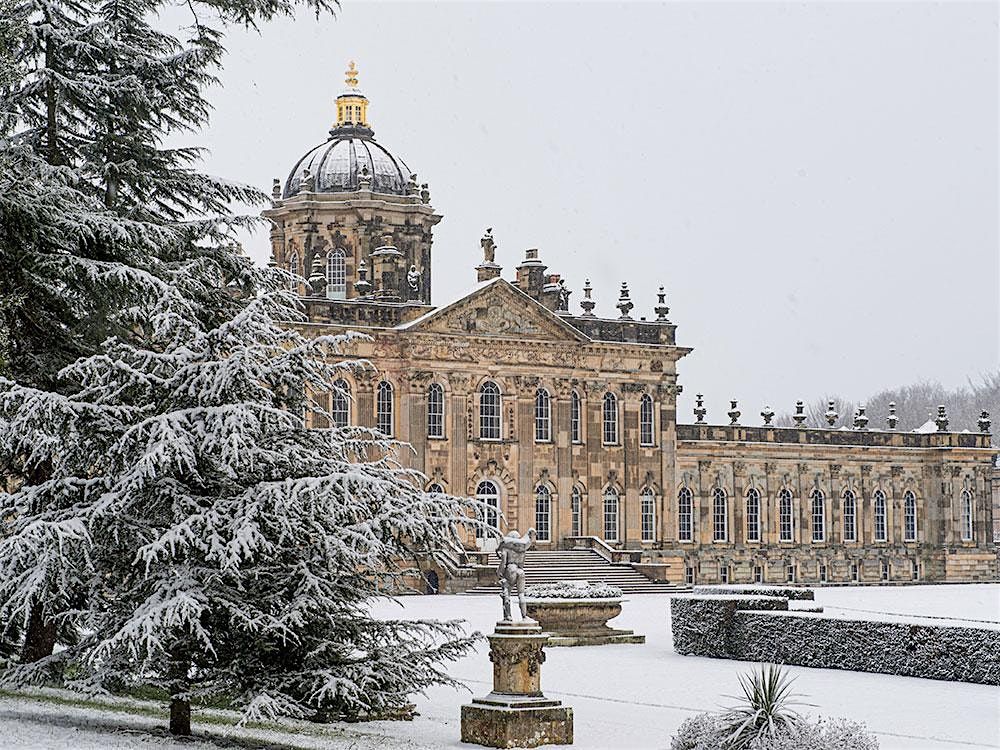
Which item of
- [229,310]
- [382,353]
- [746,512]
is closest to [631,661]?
[229,310]

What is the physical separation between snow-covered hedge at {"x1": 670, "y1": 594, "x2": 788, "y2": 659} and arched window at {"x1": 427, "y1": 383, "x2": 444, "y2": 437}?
23226 mm

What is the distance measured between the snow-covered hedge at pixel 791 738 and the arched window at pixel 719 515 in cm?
4368

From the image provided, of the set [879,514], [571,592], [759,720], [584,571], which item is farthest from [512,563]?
[879,514]

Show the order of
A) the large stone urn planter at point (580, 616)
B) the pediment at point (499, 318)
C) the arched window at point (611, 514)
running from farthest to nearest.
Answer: the arched window at point (611, 514), the pediment at point (499, 318), the large stone urn planter at point (580, 616)

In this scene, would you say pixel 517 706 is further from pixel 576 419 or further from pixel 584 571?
pixel 576 419

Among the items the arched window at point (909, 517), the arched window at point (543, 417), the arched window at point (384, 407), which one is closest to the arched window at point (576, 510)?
the arched window at point (543, 417)

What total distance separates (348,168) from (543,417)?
37.2ft

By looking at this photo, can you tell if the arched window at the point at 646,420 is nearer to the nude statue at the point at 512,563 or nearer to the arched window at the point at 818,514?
the arched window at the point at 818,514

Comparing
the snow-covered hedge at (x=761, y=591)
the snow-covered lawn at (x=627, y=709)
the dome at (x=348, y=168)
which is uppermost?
the dome at (x=348, y=168)

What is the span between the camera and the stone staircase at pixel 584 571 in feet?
151

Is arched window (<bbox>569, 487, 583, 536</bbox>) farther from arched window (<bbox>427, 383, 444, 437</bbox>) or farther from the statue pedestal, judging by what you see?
the statue pedestal

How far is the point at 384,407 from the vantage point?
4825 cm

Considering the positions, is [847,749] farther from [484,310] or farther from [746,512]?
[746,512]

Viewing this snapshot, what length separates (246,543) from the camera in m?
14.7
